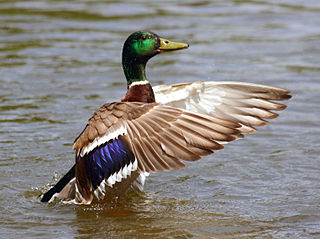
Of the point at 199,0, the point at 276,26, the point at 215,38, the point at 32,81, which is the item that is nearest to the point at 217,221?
the point at 32,81

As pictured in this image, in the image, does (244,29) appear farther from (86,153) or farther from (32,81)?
(86,153)

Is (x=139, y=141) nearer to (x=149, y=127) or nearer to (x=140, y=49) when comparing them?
(x=149, y=127)

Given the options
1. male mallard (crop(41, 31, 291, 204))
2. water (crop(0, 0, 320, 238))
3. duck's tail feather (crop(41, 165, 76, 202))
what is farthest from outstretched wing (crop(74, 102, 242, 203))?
water (crop(0, 0, 320, 238))

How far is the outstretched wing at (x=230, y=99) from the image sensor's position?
6.59 metres

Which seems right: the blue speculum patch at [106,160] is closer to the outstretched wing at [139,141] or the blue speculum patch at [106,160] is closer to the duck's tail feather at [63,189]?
the outstretched wing at [139,141]

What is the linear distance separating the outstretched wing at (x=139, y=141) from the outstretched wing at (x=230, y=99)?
1.04m

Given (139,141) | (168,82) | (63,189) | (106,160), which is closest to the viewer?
(139,141)

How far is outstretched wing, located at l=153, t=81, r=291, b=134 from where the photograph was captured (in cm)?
659

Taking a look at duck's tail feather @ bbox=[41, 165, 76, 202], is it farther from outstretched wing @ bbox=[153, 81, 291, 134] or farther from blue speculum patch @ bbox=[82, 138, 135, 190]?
outstretched wing @ bbox=[153, 81, 291, 134]

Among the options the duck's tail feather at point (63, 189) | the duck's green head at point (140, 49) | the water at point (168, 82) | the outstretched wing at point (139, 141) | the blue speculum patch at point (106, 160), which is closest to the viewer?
the outstretched wing at point (139, 141)

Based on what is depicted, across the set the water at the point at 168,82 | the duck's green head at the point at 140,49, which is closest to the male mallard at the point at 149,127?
the duck's green head at the point at 140,49

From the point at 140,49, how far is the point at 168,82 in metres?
3.64

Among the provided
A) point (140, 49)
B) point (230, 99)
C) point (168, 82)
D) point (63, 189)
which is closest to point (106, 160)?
point (63, 189)

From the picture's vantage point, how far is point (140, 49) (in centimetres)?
683
